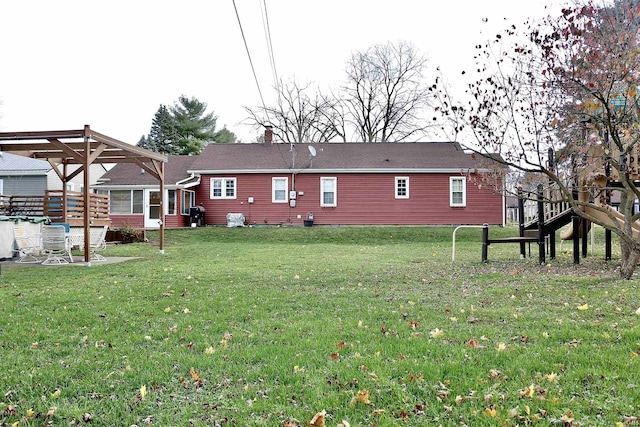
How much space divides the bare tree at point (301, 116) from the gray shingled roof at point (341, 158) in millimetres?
11580

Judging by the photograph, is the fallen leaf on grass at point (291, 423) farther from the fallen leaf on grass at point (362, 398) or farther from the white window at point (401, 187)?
the white window at point (401, 187)

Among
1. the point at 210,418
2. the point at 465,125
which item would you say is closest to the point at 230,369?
the point at 210,418

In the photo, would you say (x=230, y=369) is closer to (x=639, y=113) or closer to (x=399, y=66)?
(x=639, y=113)

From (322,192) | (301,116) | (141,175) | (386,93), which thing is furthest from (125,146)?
(386,93)

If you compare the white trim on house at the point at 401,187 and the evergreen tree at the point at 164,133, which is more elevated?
the evergreen tree at the point at 164,133

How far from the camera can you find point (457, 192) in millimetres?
24391

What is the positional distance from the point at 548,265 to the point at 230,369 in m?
8.11

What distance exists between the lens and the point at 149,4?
10.8 meters

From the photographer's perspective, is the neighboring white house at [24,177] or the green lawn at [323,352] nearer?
the green lawn at [323,352]

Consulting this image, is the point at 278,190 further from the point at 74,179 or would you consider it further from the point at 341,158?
the point at 74,179

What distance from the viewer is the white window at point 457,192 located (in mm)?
24312

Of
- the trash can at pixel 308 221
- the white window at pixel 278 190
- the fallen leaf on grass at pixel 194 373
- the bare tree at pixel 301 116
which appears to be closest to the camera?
the fallen leaf on grass at pixel 194 373

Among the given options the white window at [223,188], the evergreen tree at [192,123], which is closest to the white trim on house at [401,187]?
the white window at [223,188]

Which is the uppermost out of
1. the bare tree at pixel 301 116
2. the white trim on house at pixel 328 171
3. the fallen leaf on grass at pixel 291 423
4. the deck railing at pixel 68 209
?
the bare tree at pixel 301 116
